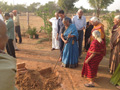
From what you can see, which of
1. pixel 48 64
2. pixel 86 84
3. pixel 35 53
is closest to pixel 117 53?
pixel 86 84

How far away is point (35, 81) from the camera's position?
359cm

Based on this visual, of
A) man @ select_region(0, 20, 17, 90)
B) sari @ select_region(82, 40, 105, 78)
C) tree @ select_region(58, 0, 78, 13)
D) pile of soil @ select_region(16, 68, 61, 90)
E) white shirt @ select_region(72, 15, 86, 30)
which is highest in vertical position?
tree @ select_region(58, 0, 78, 13)

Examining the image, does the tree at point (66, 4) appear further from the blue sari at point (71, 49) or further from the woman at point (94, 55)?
the woman at point (94, 55)

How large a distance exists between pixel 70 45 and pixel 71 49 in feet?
0.49

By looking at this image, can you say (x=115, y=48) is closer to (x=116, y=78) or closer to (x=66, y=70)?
(x=116, y=78)

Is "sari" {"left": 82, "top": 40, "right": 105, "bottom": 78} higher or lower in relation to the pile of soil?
higher

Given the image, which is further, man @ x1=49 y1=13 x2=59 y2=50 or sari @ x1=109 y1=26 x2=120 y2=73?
man @ x1=49 y1=13 x2=59 y2=50

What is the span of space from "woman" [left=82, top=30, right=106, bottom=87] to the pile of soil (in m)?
0.92

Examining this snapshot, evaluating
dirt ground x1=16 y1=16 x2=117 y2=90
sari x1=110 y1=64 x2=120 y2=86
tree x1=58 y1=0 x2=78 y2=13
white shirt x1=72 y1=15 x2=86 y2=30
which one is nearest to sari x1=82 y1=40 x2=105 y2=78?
dirt ground x1=16 y1=16 x2=117 y2=90

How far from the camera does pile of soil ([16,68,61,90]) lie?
11.2ft

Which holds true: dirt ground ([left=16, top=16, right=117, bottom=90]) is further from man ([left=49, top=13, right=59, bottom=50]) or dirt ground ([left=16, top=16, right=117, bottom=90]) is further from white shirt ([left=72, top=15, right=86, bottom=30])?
white shirt ([left=72, top=15, right=86, bottom=30])

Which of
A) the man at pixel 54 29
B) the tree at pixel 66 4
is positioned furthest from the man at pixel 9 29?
the tree at pixel 66 4

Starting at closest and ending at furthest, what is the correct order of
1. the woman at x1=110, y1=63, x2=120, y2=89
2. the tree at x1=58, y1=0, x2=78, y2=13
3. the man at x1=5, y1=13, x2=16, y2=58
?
the woman at x1=110, y1=63, x2=120, y2=89 < the man at x1=5, y1=13, x2=16, y2=58 < the tree at x1=58, y1=0, x2=78, y2=13

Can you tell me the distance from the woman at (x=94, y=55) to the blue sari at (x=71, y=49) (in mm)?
852
